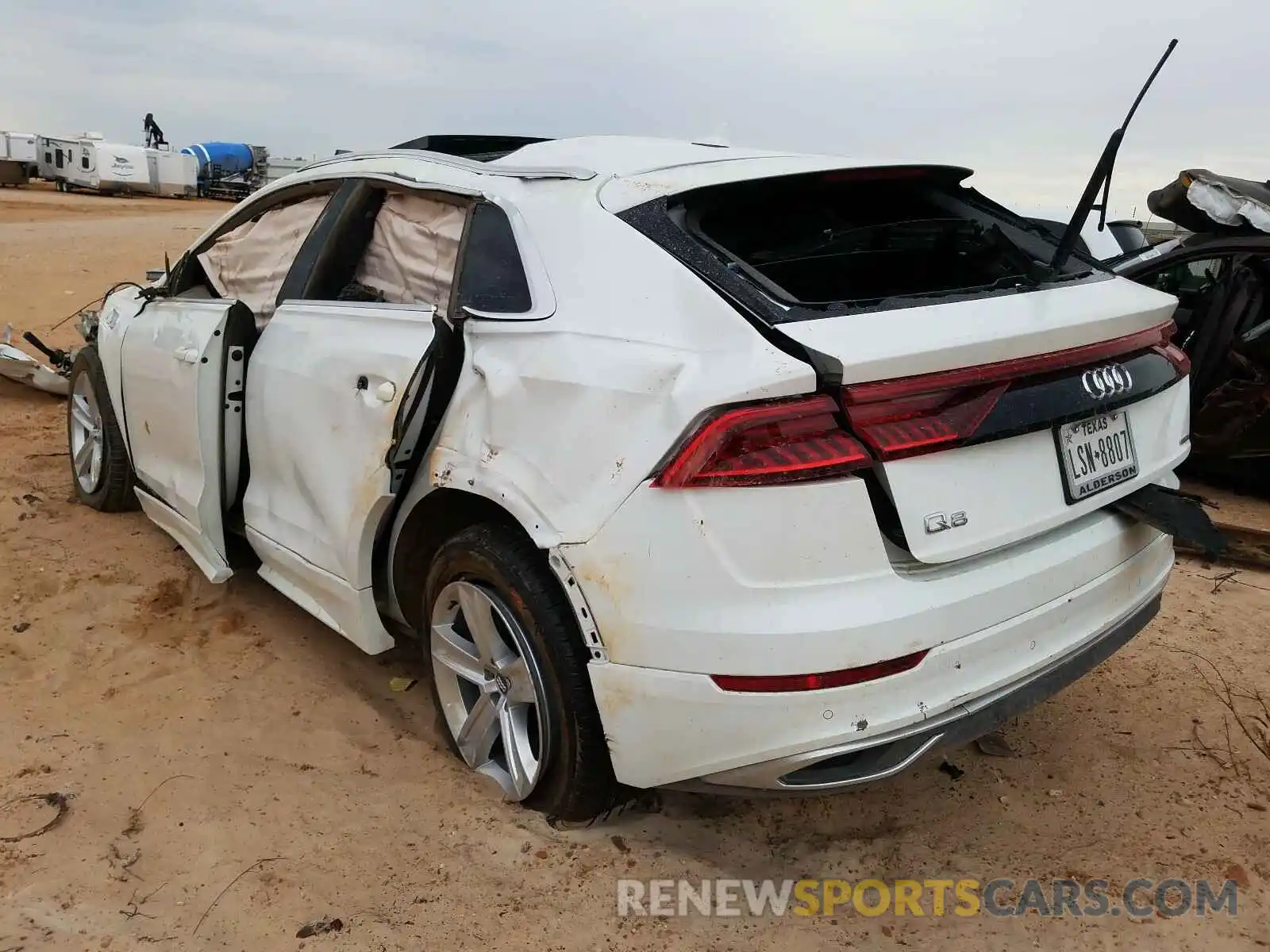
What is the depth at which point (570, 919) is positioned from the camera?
226 centimetres

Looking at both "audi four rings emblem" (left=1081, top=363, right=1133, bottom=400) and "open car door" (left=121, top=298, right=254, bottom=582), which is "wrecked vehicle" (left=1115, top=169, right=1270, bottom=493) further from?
"open car door" (left=121, top=298, right=254, bottom=582)

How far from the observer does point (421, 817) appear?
2.60 m

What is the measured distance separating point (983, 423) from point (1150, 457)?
2.65 ft

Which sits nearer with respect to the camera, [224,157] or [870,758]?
[870,758]

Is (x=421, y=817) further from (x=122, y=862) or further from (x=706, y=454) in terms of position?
(x=706, y=454)

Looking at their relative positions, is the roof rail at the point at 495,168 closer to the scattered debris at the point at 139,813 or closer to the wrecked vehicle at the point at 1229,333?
the scattered debris at the point at 139,813

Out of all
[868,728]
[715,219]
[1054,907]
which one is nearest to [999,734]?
[1054,907]

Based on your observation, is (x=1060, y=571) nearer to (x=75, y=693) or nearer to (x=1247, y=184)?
(x=75, y=693)

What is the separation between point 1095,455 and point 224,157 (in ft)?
124

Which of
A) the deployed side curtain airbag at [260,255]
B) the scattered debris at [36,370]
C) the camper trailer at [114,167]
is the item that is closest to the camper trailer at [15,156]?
the camper trailer at [114,167]

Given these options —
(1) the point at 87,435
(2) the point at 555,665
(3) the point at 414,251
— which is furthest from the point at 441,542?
(1) the point at 87,435

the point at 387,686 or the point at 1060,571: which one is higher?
the point at 1060,571

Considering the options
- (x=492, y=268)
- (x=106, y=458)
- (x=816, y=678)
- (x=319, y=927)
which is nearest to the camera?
(x=816, y=678)

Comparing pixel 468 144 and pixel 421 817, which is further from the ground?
pixel 468 144
